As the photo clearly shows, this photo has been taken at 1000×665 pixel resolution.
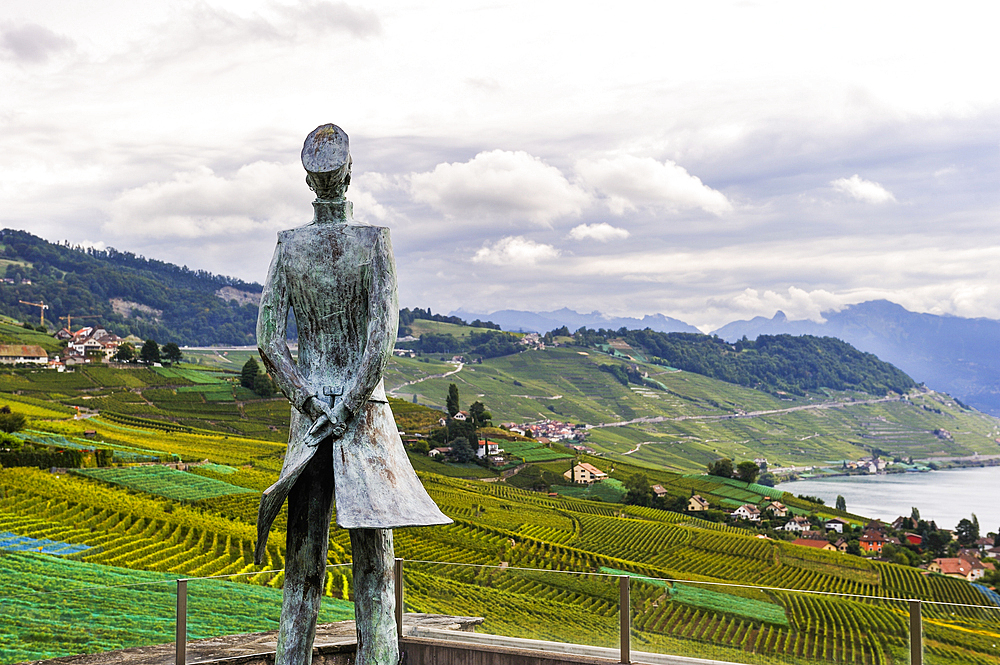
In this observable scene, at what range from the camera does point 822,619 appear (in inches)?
245

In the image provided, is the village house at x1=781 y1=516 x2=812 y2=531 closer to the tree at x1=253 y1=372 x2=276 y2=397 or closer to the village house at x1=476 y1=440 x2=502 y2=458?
the village house at x1=476 y1=440 x2=502 y2=458

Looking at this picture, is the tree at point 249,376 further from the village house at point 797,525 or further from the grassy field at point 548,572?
the village house at point 797,525

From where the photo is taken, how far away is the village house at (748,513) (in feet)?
298

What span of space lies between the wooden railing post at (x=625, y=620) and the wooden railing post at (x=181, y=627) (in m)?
3.56

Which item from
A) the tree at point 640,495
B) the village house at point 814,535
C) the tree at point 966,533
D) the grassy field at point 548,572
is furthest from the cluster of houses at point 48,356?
the tree at point 966,533

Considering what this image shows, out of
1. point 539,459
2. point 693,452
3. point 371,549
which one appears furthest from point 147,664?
point 693,452

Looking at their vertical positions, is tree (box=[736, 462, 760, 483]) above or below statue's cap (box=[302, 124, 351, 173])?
below

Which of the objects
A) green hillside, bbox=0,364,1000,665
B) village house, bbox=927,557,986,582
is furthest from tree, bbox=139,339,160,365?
village house, bbox=927,557,986,582

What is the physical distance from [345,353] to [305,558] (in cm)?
139

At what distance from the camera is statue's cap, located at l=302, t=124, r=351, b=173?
5.34 metres

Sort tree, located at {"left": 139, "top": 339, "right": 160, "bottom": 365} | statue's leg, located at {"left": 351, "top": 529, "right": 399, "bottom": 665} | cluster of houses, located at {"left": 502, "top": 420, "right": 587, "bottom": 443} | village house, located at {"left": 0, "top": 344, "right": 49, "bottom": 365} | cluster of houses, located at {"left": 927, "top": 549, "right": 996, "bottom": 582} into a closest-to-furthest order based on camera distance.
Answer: statue's leg, located at {"left": 351, "top": 529, "right": 399, "bottom": 665} < cluster of houses, located at {"left": 927, "top": 549, "right": 996, "bottom": 582} < village house, located at {"left": 0, "top": 344, "right": 49, "bottom": 365} < tree, located at {"left": 139, "top": 339, "right": 160, "bottom": 365} < cluster of houses, located at {"left": 502, "top": 420, "right": 587, "bottom": 443}

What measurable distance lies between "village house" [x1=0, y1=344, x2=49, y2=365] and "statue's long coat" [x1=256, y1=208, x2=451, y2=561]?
91891 millimetres

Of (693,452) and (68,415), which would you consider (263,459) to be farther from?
(693,452)

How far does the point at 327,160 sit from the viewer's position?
5.35 meters
